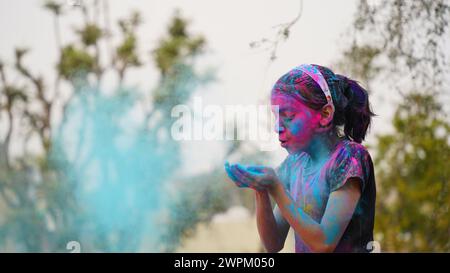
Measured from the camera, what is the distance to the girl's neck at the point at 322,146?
1.52 meters

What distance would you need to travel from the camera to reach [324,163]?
1509 mm

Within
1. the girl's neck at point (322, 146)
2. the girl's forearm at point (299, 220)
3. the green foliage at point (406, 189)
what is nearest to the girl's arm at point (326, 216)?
the girl's forearm at point (299, 220)

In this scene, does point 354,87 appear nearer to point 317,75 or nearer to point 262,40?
point 317,75

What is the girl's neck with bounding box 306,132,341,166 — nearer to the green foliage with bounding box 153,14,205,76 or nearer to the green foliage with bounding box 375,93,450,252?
the green foliage with bounding box 375,93,450,252

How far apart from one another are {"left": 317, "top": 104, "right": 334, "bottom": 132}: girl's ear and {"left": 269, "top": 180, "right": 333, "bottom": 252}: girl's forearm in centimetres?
23

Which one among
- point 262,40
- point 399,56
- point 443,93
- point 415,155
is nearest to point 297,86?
point 262,40

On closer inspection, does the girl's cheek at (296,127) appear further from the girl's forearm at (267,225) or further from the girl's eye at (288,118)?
the girl's forearm at (267,225)

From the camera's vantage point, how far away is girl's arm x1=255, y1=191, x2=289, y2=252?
1.44 metres

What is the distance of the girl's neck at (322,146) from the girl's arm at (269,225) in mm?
154

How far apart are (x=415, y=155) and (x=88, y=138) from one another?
526 cm

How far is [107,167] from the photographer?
11.1 metres

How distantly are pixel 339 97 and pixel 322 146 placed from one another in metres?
0.11

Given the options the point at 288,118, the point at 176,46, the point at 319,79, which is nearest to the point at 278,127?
the point at 288,118

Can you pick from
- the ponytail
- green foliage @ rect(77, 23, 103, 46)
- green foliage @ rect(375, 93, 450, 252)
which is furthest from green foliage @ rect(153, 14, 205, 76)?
the ponytail
